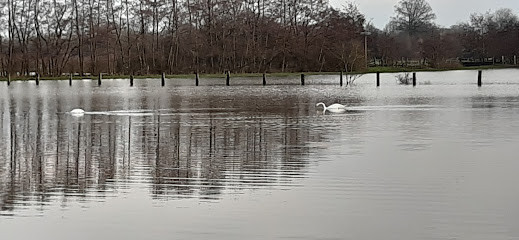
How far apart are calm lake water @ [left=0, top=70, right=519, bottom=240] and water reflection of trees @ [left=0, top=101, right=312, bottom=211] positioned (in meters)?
0.03

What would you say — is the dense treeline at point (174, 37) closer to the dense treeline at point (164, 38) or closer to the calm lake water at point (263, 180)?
the dense treeline at point (164, 38)

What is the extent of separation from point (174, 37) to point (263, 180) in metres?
67.2

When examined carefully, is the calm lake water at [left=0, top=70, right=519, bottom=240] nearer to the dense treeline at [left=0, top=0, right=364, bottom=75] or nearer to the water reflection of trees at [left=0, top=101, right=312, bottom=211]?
the water reflection of trees at [left=0, top=101, right=312, bottom=211]

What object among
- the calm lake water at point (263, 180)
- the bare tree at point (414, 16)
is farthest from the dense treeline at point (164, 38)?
the calm lake water at point (263, 180)

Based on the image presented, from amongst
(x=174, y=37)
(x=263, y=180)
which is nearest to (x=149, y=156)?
(x=263, y=180)

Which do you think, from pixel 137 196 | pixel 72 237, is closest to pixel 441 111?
pixel 137 196

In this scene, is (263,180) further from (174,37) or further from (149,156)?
(174,37)

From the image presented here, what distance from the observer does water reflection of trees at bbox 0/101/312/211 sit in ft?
32.9

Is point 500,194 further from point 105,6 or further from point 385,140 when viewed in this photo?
point 105,6

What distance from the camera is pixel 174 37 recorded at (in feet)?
251

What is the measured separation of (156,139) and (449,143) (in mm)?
5799

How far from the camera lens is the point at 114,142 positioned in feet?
51.4

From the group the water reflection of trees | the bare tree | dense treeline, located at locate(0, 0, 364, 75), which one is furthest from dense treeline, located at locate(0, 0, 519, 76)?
the water reflection of trees

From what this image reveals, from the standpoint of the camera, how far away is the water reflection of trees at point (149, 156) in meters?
10.0
